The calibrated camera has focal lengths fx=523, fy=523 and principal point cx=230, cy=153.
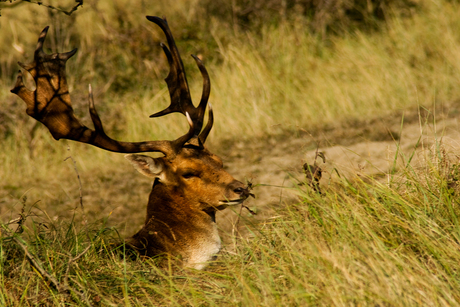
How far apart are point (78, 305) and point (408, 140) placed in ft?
17.2

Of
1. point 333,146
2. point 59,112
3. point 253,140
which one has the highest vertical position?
point 59,112

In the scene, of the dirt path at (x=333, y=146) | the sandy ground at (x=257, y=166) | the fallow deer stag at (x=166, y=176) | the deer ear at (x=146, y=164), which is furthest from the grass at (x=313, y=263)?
the dirt path at (x=333, y=146)

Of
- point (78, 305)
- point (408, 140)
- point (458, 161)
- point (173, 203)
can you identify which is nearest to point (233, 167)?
point (408, 140)

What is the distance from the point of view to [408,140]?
23.2ft

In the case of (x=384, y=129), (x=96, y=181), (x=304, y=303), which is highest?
(x=304, y=303)

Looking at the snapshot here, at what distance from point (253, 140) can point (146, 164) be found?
13.2ft

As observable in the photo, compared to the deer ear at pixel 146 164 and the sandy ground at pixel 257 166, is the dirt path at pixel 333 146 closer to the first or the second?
the sandy ground at pixel 257 166

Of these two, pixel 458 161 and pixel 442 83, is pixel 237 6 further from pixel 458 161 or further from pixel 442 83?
pixel 458 161

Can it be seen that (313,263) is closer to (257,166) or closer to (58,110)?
(58,110)

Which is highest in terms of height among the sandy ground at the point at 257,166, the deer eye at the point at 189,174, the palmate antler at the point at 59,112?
the palmate antler at the point at 59,112

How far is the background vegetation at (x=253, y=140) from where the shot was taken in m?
3.02

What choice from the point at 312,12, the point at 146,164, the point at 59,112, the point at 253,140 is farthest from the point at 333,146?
the point at 312,12

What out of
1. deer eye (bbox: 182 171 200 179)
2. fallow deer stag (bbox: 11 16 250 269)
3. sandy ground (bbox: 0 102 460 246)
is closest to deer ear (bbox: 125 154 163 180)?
fallow deer stag (bbox: 11 16 250 269)

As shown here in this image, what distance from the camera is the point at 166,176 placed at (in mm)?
4297
